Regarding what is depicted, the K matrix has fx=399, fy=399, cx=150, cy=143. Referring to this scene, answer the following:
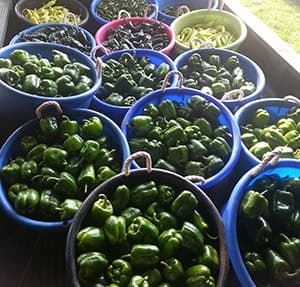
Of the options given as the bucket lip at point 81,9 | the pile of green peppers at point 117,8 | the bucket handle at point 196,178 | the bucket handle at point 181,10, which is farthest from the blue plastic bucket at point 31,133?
the bucket handle at point 181,10

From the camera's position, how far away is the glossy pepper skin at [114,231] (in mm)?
1123

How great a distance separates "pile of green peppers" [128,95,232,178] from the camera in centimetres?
146

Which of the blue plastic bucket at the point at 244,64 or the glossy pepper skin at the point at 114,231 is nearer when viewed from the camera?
the glossy pepper skin at the point at 114,231

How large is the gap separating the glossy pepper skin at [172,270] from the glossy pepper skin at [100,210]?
209 mm

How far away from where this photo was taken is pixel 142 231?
Answer: 1121mm

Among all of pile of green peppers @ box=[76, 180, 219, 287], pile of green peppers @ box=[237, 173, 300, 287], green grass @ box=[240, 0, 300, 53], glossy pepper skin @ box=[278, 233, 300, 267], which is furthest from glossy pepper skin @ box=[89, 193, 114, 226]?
green grass @ box=[240, 0, 300, 53]

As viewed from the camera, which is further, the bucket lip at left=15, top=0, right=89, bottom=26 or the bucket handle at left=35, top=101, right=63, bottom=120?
the bucket lip at left=15, top=0, right=89, bottom=26

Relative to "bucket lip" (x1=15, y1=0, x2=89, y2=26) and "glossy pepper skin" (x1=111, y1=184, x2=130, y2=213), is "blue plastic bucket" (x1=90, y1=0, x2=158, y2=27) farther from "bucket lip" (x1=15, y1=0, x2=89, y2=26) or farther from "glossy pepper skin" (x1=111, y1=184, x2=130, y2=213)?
"glossy pepper skin" (x1=111, y1=184, x2=130, y2=213)

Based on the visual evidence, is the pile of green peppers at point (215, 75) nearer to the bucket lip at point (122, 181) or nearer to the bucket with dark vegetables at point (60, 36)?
the bucket with dark vegetables at point (60, 36)

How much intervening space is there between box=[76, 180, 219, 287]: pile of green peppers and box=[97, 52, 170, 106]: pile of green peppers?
60 centimetres

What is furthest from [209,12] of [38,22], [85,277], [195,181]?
[85,277]

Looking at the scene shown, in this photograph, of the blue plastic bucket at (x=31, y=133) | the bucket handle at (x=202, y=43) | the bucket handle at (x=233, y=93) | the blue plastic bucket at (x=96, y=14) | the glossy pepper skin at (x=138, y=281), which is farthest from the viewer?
the blue plastic bucket at (x=96, y=14)

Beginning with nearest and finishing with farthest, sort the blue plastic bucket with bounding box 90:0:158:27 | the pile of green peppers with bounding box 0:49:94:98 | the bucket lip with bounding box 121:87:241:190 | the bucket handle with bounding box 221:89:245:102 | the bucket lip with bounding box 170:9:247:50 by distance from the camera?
the bucket lip with bounding box 121:87:241:190
the pile of green peppers with bounding box 0:49:94:98
the bucket handle with bounding box 221:89:245:102
the bucket lip with bounding box 170:9:247:50
the blue plastic bucket with bounding box 90:0:158:27

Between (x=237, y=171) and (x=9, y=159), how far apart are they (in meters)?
0.87
